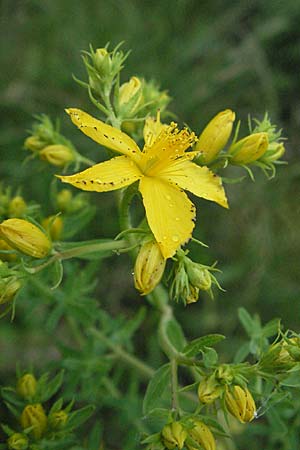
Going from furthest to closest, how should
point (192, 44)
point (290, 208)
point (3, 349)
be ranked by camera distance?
point (192, 44) < point (290, 208) < point (3, 349)

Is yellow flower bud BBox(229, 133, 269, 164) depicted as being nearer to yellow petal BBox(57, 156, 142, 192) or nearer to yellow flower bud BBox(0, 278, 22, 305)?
yellow petal BBox(57, 156, 142, 192)

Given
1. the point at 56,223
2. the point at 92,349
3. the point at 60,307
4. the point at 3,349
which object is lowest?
the point at 3,349

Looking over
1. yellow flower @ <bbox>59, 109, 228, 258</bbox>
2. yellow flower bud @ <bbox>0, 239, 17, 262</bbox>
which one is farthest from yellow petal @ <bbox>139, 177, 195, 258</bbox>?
yellow flower bud @ <bbox>0, 239, 17, 262</bbox>

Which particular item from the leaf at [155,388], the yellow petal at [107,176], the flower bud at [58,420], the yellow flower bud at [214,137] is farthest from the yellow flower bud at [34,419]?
the yellow flower bud at [214,137]

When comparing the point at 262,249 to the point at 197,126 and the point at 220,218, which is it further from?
the point at 197,126

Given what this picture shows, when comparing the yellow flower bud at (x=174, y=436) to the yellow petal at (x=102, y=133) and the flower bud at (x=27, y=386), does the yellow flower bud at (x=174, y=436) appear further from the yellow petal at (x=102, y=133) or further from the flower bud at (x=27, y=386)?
the yellow petal at (x=102, y=133)

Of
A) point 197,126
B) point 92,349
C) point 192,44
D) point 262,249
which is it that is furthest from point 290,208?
point 92,349
